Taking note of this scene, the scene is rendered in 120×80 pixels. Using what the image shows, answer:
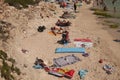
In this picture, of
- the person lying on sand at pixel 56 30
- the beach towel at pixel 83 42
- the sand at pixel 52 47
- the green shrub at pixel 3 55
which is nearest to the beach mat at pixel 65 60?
the sand at pixel 52 47

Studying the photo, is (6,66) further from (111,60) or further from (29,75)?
(111,60)

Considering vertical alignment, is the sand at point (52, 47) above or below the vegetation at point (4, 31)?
below

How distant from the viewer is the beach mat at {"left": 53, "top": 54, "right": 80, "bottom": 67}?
2354 centimetres

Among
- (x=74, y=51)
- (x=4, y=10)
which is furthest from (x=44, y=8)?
(x=74, y=51)

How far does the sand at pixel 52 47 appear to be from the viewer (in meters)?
21.8

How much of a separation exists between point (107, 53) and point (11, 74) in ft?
32.8

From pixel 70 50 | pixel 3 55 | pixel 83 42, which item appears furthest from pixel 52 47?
pixel 3 55

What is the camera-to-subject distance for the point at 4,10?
1344 inches

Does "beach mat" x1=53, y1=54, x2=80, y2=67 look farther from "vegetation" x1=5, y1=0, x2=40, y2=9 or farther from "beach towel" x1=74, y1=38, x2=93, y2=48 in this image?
"vegetation" x1=5, y1=0, x2=40, y2=9

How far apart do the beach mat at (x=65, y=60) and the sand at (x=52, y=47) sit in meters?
0.41

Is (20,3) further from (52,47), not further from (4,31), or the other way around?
(52,47)

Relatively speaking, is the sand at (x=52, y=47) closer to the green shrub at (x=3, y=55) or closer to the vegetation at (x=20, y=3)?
the green shrub at (x=3, y=55)

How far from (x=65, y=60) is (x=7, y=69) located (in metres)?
6.21

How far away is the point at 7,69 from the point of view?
63.5 ft
